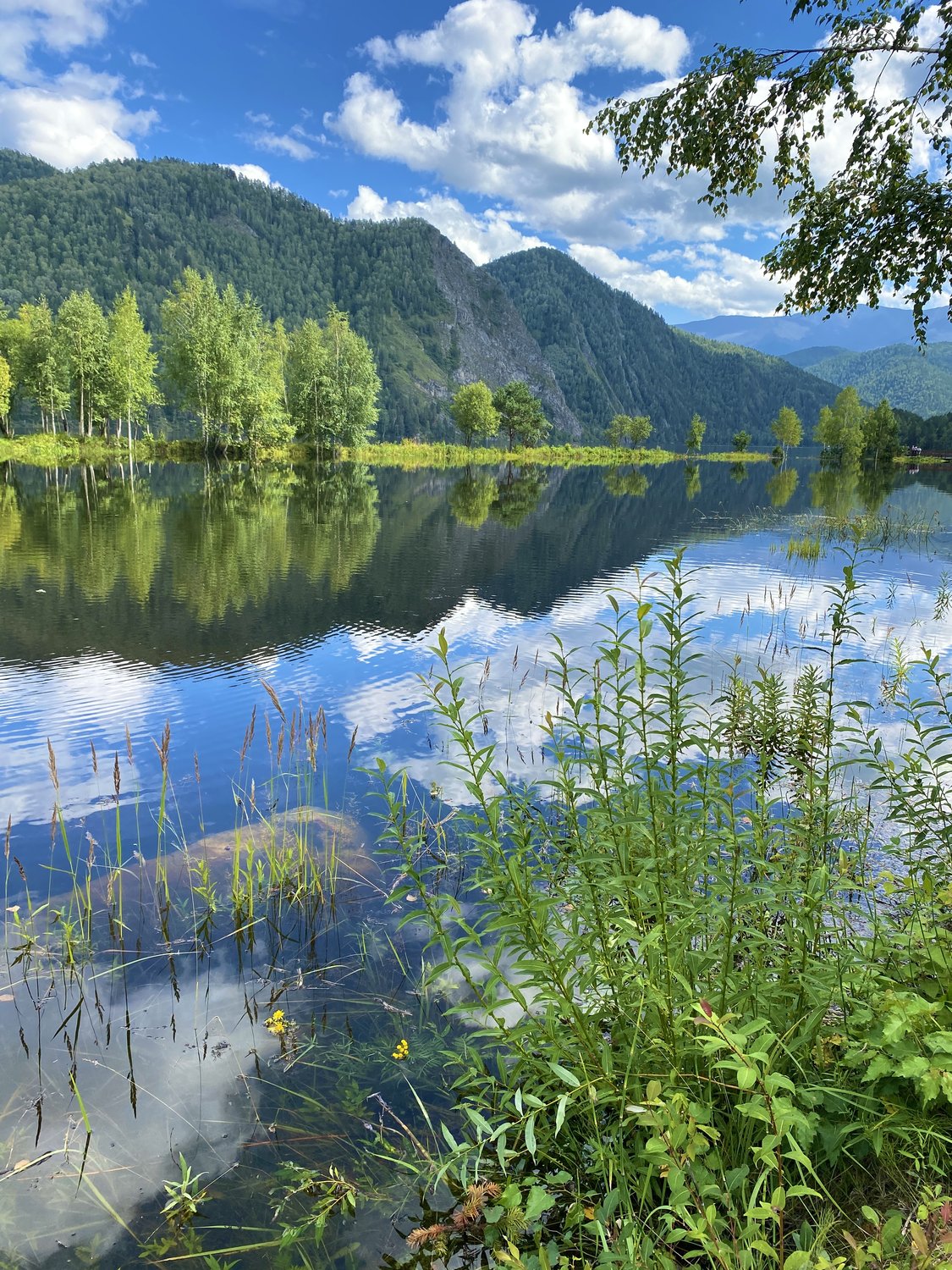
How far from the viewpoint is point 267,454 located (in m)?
97.4

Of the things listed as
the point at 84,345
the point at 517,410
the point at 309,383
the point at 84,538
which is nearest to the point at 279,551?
the point at 84,538

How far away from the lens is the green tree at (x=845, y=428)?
13488 cm

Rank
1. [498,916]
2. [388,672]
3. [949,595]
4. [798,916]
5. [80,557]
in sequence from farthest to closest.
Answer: [80,557]
[949,595]
[388,672]
[498,916]
[798,916]

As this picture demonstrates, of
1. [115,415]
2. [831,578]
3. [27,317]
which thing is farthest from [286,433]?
[831,578]

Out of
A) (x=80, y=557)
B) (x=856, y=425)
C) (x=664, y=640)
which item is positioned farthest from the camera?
(x=856, y=425)

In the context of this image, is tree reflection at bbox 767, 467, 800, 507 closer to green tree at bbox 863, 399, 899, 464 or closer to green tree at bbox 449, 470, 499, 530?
green tree at bbox 449, 470, 499, 530

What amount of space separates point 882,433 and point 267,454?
115 metres

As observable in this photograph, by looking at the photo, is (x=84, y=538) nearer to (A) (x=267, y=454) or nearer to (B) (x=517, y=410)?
(A) (x=267, y=454)

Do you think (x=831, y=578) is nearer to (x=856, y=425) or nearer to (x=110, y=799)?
(x=110, y=799)

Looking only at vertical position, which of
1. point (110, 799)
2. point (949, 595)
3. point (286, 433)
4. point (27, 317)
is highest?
point (27, 317)

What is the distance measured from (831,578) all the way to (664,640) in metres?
11.6

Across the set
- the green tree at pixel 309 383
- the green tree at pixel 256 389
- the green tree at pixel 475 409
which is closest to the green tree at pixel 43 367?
the green tree at pixel 256 389

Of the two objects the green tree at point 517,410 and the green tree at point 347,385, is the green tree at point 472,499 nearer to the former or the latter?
the green tree at point 347,385

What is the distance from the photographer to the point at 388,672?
1538cm
